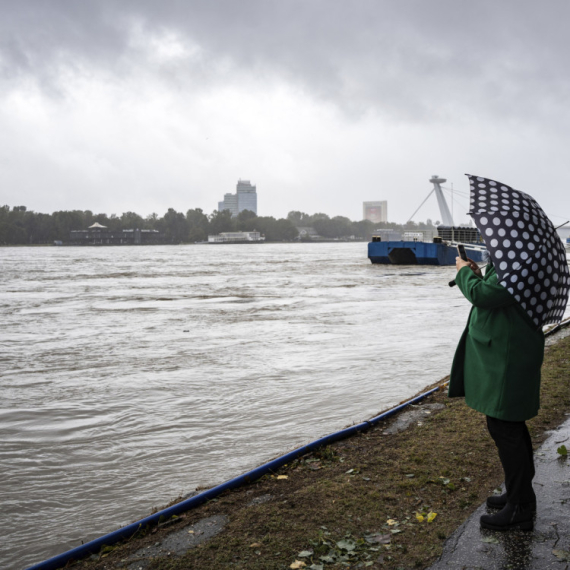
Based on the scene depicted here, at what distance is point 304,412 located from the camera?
7.58 m

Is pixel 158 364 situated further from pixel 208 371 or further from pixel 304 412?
pixel 304 412

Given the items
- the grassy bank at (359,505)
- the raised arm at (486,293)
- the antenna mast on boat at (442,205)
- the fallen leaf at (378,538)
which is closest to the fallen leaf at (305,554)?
the grassy bank at (359,505)

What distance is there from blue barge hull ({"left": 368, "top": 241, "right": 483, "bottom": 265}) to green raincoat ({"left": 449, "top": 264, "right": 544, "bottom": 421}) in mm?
50439

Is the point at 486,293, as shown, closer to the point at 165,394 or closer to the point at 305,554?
Result: the point at 305,554

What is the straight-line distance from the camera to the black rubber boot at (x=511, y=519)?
3703mm

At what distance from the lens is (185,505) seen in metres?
4.34

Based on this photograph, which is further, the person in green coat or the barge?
the barge

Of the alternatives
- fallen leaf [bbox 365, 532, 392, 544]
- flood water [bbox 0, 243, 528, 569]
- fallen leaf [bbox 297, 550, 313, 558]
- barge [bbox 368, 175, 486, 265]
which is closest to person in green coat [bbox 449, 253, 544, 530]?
fallen leaf [bbox 365, 532, 392, 544]

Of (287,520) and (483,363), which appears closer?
(483,363)

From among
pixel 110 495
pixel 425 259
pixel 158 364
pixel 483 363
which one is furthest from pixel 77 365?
pixel 425 259

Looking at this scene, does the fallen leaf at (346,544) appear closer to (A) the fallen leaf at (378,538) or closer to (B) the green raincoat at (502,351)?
(A) the fallen leaf at (378,538)

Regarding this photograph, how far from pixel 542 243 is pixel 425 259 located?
51341mm

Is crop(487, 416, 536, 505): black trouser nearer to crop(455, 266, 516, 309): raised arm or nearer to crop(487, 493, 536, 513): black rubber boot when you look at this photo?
crop(487, 493, 536, 513): black rubber boot

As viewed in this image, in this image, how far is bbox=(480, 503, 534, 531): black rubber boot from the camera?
3703 millimetres
